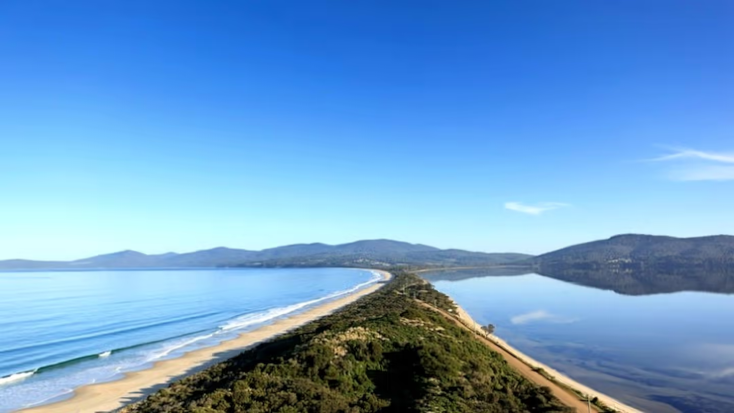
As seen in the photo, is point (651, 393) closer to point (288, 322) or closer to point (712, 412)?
point (712, 412)

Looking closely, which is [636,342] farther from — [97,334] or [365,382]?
[97,334]

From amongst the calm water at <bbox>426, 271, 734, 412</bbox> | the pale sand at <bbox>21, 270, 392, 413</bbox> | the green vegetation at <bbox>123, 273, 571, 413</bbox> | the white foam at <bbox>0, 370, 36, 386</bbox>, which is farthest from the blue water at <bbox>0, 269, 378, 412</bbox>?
the calm water at <bbox>426, 271, 734, 412</bbox>

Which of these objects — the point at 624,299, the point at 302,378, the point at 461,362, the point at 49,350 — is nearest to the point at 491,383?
the point at 461,362

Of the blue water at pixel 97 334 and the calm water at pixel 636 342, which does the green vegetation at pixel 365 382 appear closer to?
the blue water at pixel 97 334

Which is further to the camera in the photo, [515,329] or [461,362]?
[515,329]

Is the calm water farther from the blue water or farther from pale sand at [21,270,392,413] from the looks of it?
the blue water

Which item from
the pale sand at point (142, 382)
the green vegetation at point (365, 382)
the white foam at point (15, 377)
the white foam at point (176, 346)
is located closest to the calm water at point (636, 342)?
the green vegetation at point (365, 382)
